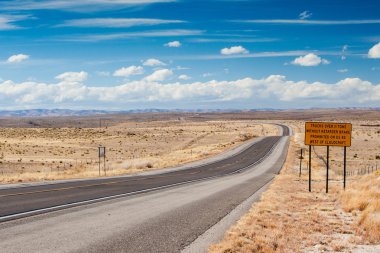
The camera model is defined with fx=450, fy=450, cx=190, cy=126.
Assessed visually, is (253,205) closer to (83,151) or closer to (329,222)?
(329,222)

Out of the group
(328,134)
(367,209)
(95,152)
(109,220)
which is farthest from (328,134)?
(95,152)

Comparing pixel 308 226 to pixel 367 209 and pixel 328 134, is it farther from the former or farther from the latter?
pixel 328 134

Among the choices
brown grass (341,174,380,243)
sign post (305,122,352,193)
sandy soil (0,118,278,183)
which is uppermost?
sign post (305,122,352,193)

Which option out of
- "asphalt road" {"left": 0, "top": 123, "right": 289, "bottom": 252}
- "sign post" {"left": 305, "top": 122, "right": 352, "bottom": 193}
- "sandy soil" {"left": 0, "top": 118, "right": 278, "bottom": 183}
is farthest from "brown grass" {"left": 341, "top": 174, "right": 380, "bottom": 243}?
"sandy soil" {"left": 0, "top": 118, "right": 278, "bottom": 183}

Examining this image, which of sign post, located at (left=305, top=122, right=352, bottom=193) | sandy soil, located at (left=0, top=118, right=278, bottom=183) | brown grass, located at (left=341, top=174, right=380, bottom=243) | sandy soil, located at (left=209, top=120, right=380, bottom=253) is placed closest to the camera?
sandy soil, located at (left=209, top=120, right=380, bottom=253)

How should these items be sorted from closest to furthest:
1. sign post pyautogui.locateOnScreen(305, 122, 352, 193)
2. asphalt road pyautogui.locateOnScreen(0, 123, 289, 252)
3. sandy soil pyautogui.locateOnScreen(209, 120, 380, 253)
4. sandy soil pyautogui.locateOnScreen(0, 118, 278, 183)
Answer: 1. asphalt road pyautogui.locateOnScreen(0, 123, 289, 252)
2. sandy soil pyautogui.locateOnScreen(209, 120, 380, 253)
3. sign post pyautogui.locateOnScreen(305, 122, 352, 193)
4. sandy soil pyautogui.locateOnScreen(0, 118, 278, 183)

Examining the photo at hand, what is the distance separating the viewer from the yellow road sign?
24628mm

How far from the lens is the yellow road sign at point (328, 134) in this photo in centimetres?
2463

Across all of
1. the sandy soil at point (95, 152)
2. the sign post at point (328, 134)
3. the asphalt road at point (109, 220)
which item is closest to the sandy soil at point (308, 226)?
the asphalt road at point (109, 220)

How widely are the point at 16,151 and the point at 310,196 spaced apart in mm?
64139

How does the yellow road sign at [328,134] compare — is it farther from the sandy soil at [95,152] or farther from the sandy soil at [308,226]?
the sandy soil at [95,152]

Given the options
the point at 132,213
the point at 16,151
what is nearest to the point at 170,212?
the point at 132,213

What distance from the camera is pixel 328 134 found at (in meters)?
24.9

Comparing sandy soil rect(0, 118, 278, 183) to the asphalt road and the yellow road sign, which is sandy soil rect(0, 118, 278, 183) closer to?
the yellow road sign
